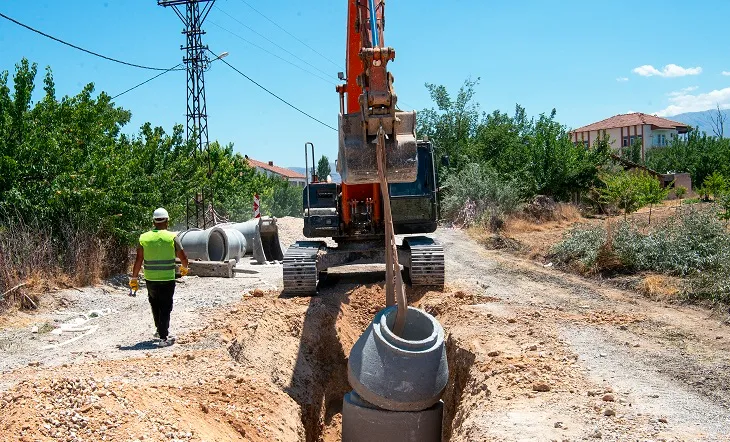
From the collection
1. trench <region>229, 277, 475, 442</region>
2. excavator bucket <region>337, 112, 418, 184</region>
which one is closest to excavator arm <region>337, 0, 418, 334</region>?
excavator bucket <region>337, 112, 418, 184</region>

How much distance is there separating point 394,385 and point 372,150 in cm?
255

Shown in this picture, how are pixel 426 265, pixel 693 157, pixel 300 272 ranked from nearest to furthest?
pixel 300 272
pixel 426 265
pixel 693 157

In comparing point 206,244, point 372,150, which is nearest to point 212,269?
point 206,244

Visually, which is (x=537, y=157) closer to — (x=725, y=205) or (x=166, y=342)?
(x=725, y=205)

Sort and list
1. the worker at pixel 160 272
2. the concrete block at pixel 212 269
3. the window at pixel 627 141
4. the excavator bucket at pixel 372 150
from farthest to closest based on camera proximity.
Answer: the window at pixel 627 141 < the concrete block at pixel 212 269 < the worker at pixel 160 272 < the excavator bucket at pixel 372 150

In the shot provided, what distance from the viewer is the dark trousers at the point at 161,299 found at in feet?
26.8

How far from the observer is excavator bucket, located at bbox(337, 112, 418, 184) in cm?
754

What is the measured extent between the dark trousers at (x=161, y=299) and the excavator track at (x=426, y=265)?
4.03 metres

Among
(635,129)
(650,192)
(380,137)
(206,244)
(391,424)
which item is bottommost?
(391,424)

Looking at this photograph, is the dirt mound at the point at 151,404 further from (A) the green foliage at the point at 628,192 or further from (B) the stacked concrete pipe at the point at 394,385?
(A) the green foliage at the point at 628,192

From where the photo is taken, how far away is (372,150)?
24.8ft

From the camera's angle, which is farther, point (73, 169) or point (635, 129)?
point (635, 129)

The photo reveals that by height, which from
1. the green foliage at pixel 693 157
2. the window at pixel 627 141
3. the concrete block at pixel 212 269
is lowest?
the concrete block at pixel 212 269

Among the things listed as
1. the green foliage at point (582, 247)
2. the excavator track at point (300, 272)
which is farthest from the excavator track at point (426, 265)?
the green foliage at point (582, 247)
